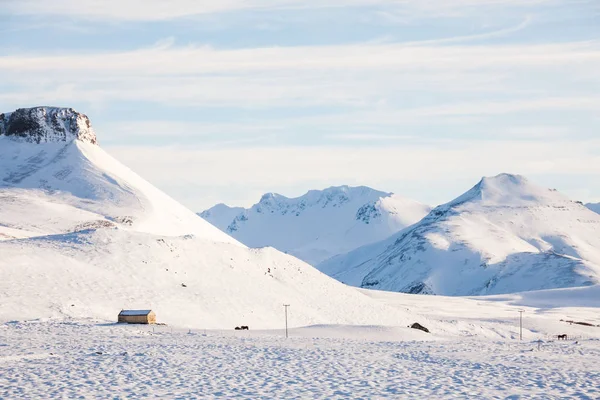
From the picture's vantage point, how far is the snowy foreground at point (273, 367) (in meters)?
30.1

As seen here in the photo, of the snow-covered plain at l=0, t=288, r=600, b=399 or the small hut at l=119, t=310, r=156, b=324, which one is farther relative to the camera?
the small hut at l=119, t=310, r=156, b=324

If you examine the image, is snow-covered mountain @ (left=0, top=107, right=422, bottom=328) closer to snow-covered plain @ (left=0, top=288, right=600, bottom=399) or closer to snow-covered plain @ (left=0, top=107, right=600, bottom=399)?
snow-covered plain @ (left=0, top=107, right=600, bottom=399)

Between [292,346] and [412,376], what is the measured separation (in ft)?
47.5

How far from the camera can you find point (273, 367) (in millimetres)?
36969

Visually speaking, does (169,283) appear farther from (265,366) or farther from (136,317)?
(265,366)

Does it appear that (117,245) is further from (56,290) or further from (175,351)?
(175,351)

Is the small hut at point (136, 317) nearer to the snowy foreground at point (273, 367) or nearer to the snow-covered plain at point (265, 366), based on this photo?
the snow-covered plain at point (265, 366)

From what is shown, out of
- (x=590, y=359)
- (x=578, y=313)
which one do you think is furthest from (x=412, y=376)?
(x=578, y=313)

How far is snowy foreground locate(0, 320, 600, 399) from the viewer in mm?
30062

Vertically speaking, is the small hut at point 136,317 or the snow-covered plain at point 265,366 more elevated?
the small hut at point 136,317

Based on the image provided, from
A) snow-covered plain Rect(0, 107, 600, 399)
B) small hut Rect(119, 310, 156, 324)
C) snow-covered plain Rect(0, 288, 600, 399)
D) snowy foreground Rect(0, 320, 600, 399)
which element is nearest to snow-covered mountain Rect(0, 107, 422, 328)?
snow-covered plain Rect(0, 107, 600, 399)

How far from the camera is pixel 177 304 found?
77.9 meters

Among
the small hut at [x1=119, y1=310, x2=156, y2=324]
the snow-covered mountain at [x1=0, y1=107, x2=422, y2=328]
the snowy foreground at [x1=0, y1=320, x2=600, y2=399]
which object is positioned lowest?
the snowy foreground at [x1=0, y1=320, x2=600, y2=399]

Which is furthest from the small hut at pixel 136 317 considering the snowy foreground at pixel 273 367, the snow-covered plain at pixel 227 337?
the snowy foreground at pixel 273 367
